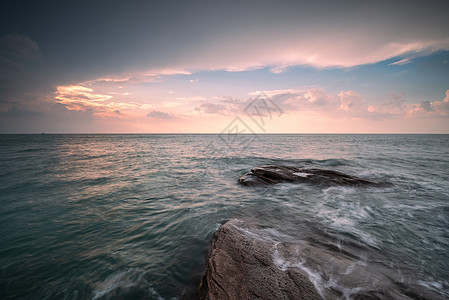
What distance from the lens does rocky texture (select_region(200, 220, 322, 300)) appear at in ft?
10.0

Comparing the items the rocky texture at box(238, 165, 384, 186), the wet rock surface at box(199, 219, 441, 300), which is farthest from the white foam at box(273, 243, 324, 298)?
the rocky texture at box(238, 165, 384, 186)

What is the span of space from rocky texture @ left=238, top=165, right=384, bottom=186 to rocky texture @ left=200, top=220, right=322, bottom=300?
7282mm

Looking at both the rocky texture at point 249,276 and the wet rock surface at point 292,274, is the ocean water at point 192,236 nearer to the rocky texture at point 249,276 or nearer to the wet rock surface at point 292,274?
the wet rock surface at point 292,274

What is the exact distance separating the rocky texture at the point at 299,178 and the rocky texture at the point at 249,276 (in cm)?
728

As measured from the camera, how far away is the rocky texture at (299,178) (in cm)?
1123

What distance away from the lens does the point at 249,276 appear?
11.3 feet

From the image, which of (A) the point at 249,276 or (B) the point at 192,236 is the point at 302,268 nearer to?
(A) the point at 249,276

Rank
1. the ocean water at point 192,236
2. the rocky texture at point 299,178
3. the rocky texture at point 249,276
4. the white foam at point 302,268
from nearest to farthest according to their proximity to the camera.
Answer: the rocky texture at point 249,276
the white foam at point 302,268
the ocean water at point 192,236
the rocky texture at point 299,178

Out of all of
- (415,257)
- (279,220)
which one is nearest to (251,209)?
(279,220)

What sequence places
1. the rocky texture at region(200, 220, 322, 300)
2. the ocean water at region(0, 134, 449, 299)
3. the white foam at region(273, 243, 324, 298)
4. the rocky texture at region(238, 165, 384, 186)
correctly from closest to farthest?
the rocky texture at region(200, 220, 322, 300), the white foam at region(273, 243, 324, 298), the ocean water at region(0, 134, 449, 299), the rocky texture at region(238, 165, 384, 186)

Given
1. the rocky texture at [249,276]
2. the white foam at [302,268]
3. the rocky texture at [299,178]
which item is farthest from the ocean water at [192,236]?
the rocky texture at [299,178]

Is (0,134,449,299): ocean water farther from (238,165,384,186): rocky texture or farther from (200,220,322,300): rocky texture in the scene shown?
(238,165,384,186): rocky texture

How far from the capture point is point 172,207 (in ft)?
27.5

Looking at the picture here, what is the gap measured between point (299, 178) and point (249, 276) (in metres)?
9.71
